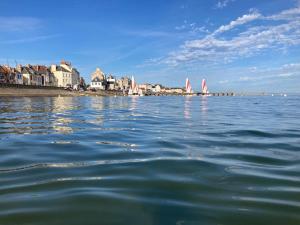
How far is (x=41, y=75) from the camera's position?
158 meters

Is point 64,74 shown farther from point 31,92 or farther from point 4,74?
point 31,92

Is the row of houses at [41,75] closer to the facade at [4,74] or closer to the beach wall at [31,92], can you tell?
the facade at [4,74]

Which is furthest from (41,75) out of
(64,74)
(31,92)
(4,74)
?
(31,92)

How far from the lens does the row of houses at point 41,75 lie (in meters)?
133

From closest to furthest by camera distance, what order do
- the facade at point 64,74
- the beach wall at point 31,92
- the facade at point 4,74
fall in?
the beach wall at point 31,92
the facade at point 4,74
the facade at point 64,74

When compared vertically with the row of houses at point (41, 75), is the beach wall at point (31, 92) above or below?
below

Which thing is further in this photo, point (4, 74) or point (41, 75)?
point (41, 75)

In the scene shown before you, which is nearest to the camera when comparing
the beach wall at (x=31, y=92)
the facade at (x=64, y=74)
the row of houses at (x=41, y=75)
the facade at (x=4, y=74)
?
the beach wall at (x=31, y=92)

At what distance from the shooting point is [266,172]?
24.6 feet

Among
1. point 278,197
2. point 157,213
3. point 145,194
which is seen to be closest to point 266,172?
point 278,197

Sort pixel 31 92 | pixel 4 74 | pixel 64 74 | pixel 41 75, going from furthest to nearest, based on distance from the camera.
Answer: pixel 64 74, pixel 41 75, pixel 4 74, pixel 31 92

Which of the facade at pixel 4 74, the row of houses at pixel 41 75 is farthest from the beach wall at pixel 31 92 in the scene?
the facade at pixel 4 74

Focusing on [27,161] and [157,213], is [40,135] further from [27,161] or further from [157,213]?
[157,213]

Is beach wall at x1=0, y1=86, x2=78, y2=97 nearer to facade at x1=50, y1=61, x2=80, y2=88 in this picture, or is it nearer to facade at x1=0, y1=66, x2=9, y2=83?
facade at x1=0, y1=66, x2=9, y2=83
